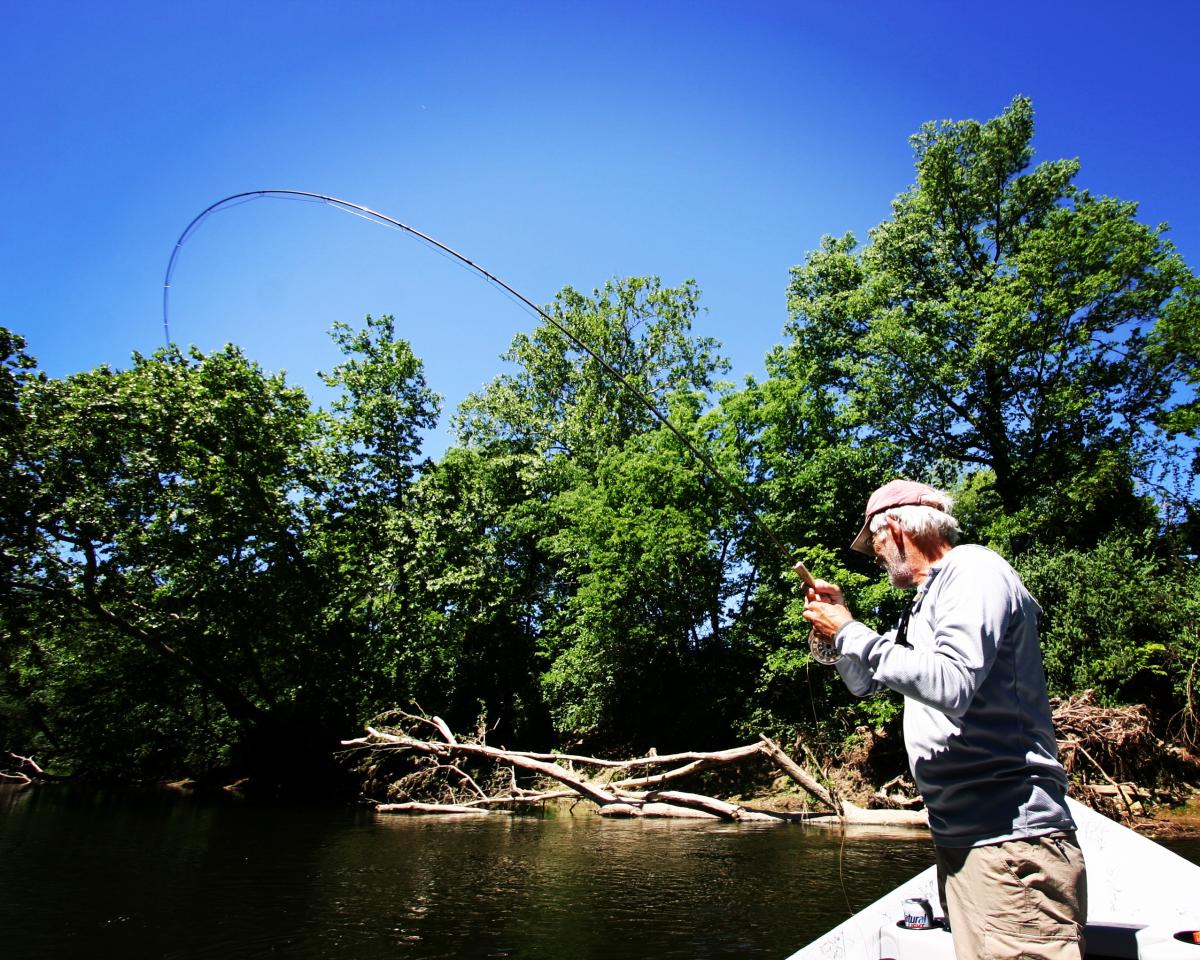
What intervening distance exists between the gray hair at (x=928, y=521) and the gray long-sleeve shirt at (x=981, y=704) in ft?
0.71

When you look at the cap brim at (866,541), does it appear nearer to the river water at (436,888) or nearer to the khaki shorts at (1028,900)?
the khaki shorts at (1028,900)

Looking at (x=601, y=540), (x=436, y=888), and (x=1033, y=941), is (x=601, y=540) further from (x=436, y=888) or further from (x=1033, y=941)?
(x=1033, y=941)

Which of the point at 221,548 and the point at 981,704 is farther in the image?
the point at 221,548

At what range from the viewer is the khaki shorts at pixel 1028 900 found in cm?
172

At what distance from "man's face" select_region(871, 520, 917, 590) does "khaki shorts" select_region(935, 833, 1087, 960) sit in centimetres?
79

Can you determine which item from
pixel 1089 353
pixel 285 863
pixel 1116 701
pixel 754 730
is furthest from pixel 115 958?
pixel 1089 353

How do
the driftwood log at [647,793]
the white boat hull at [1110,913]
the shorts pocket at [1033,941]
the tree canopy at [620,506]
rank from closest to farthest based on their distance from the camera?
the shorts pocket at [1033,941] → the white boat hull at [1110,913] → the driftwood log at [647,793] → the tree canopy at [620,506]

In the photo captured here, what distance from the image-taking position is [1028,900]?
1.74 meters

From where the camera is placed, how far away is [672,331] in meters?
30.3

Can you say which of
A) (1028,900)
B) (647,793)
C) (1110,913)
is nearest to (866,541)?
(1028,900)

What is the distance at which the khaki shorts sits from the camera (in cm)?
172

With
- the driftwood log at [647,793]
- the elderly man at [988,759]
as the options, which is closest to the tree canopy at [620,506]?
the driftwood log at [647,793]

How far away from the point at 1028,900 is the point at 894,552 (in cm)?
101

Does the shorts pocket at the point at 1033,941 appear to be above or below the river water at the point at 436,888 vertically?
above
